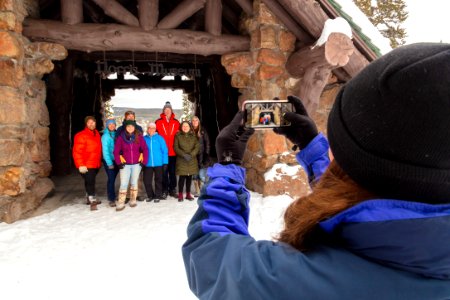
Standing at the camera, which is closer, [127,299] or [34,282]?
[127,299]

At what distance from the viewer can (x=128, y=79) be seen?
453 inches

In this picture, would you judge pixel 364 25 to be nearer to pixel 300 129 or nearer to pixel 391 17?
pixel 300 129

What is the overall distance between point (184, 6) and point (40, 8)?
2.34m

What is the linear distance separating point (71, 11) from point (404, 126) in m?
5.05

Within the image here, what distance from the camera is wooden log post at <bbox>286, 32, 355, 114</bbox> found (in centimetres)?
426

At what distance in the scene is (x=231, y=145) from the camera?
116 centimetres

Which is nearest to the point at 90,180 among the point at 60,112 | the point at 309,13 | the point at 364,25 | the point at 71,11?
the point at 71,11

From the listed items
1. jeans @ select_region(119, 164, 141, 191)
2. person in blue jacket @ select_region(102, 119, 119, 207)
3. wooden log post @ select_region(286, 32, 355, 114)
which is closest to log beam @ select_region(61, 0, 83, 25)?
person in blue jacket @ select_region(102, 119, 119, 207)

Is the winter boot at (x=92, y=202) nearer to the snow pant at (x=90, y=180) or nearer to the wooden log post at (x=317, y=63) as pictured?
the snow pant at (x=90, y=180)

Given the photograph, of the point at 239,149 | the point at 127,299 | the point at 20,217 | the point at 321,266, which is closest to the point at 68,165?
the point at 20,217

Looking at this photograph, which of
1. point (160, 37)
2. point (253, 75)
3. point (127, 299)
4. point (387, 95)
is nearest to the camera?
point (387, 95)

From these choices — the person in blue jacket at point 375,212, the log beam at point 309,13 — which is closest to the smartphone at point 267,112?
the person in blue jacket at point 375,212

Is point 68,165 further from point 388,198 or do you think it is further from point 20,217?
point 388,198

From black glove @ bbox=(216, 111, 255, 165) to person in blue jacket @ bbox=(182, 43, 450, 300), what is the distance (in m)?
0.41
